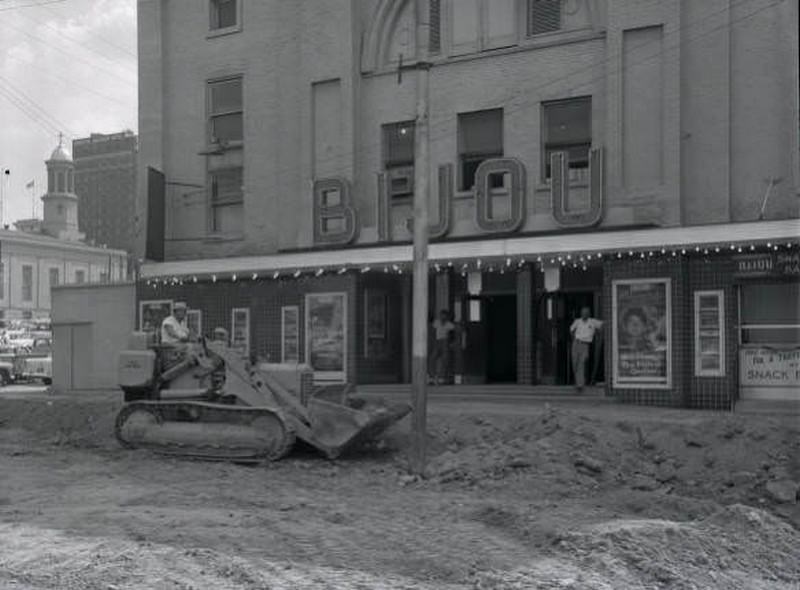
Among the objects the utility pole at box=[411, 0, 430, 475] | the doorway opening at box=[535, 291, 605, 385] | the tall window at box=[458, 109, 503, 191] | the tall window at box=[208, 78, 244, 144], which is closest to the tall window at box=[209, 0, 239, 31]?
the tall window at box=[208, 78, 244, 144]

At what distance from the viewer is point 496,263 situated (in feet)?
70.9

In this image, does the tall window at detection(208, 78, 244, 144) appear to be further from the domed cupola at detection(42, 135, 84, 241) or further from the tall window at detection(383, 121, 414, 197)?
the domed cupola at detection(42, 135, 84, 241)

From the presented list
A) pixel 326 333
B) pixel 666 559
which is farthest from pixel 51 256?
pixel 666 559

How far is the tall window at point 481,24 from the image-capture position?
2323 cm

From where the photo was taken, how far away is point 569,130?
22.5 m

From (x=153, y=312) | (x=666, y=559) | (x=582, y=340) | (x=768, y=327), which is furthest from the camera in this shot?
(x=153, y=312)

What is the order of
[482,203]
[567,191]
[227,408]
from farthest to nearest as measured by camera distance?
[482,203]
[567,191]
[227,408]

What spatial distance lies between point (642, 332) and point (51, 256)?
74.9 metres

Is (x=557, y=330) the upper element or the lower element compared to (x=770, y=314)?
lower

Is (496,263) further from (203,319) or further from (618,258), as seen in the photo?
(203,319)

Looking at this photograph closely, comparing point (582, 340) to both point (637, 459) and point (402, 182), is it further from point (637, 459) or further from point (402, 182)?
point (637, 459)

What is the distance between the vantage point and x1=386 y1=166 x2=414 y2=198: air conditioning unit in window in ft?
79.9

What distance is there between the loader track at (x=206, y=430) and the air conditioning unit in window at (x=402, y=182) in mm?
10258

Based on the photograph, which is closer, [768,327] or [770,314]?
[768,327]
